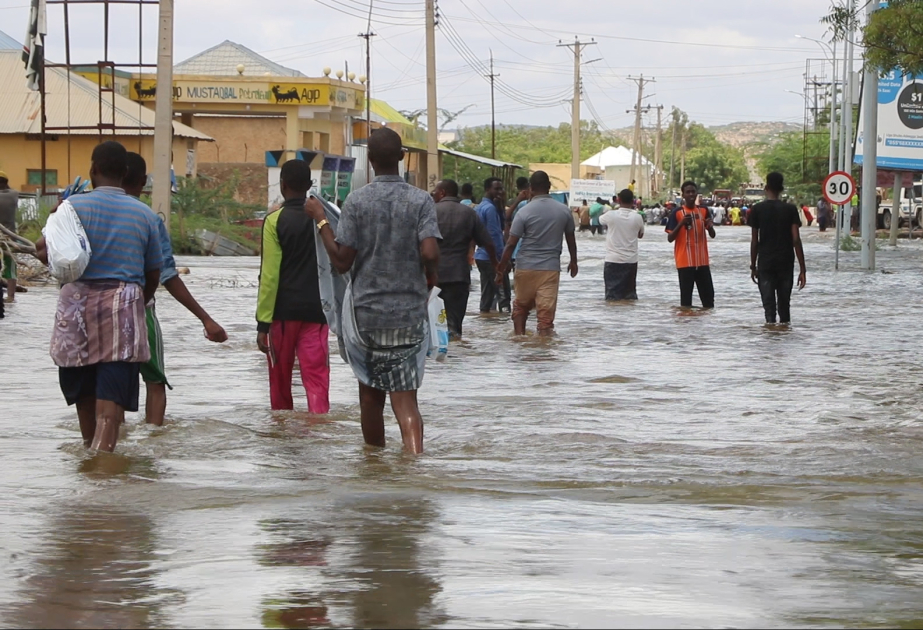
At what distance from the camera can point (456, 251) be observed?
14180 mm

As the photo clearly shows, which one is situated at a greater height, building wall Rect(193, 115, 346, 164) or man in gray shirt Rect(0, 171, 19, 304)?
building wall Rect(193, 115, 346, 164)

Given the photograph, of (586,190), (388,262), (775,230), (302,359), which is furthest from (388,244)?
(586,190)

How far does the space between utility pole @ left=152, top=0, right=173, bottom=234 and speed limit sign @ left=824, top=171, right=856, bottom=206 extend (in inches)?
501

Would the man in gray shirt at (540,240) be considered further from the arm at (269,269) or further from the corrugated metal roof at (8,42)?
the corrugated metal roof at (8,42)

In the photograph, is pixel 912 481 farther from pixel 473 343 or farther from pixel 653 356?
pixel 473 343

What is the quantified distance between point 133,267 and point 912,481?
3818 millimetres

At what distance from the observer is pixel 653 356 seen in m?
13.6

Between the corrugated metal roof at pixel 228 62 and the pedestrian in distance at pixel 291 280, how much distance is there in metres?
56.1

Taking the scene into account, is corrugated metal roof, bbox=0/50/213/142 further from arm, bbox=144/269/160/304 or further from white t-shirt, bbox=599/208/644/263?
arm, bbox=144/269/160/304

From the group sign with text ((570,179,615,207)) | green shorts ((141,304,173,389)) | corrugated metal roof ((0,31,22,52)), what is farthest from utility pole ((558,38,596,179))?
green shorts ((141,304,173,389))

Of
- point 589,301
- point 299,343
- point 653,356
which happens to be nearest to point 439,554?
point 299,343

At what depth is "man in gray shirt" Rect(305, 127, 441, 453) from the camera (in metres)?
7.07

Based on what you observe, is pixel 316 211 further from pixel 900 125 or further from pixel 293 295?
pixel 900 125

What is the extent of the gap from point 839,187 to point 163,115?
13.2 meters
